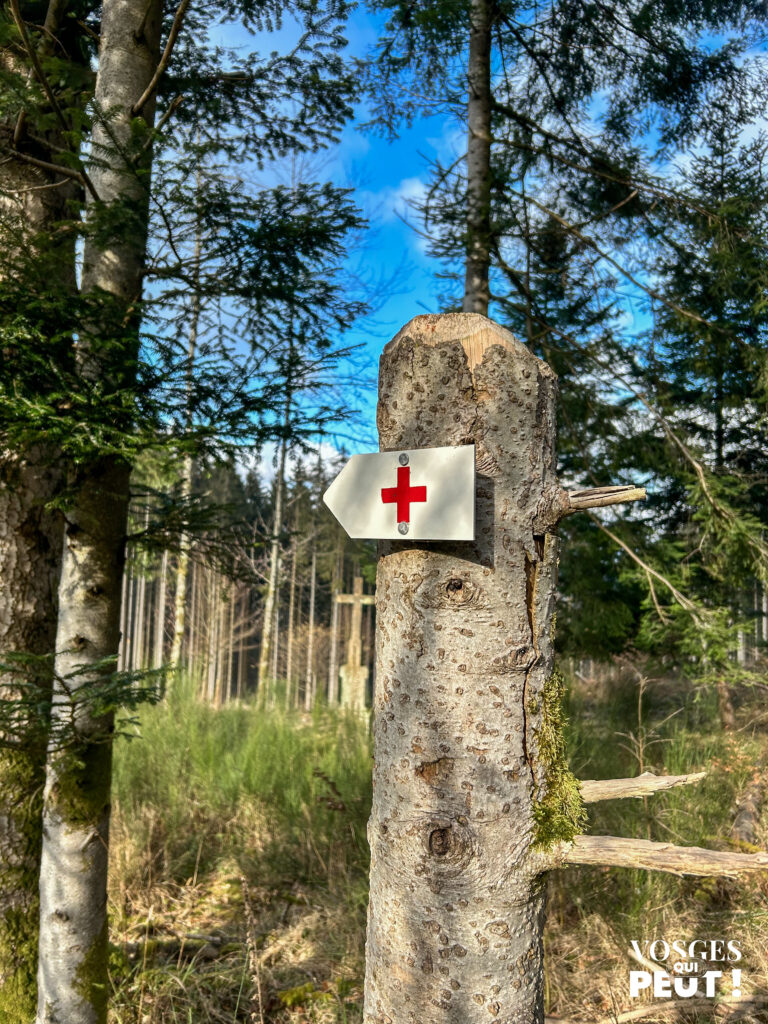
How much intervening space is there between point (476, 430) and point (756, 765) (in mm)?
5093

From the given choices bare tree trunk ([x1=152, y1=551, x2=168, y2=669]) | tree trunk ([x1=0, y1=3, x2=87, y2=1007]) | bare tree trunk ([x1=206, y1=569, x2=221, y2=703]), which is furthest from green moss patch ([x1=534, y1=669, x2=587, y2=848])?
bare tree trunk ([x1=152, y1=551, x2=168, y2=669])

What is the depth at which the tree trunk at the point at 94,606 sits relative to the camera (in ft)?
8.35

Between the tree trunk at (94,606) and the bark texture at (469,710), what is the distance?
1461 millimetres

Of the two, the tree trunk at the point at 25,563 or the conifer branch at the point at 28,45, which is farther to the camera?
the tree trunk at the point at 25,563

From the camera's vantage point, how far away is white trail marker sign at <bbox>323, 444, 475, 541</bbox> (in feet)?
4.51

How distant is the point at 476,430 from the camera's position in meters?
1.45

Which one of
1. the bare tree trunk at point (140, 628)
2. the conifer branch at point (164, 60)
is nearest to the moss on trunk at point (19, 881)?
the conifer branch at point (164, 60)

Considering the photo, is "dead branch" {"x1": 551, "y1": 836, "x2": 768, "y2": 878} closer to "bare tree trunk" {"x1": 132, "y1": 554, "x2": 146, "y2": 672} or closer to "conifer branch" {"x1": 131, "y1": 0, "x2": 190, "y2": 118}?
"conifer branch" {"x1": 131, "y1": 0, "x2": 190, "y2": 118}

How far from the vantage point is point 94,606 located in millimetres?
2742

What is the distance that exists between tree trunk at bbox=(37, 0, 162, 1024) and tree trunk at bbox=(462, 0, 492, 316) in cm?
286

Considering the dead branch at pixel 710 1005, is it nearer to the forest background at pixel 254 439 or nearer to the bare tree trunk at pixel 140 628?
the forest background at pixel 254 439

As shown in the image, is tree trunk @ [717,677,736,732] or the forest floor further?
tree trunk @ [717,677,736,732]

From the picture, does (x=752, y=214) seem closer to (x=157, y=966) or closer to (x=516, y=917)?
(x=516, y=917)

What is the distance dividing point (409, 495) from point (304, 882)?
412cm
